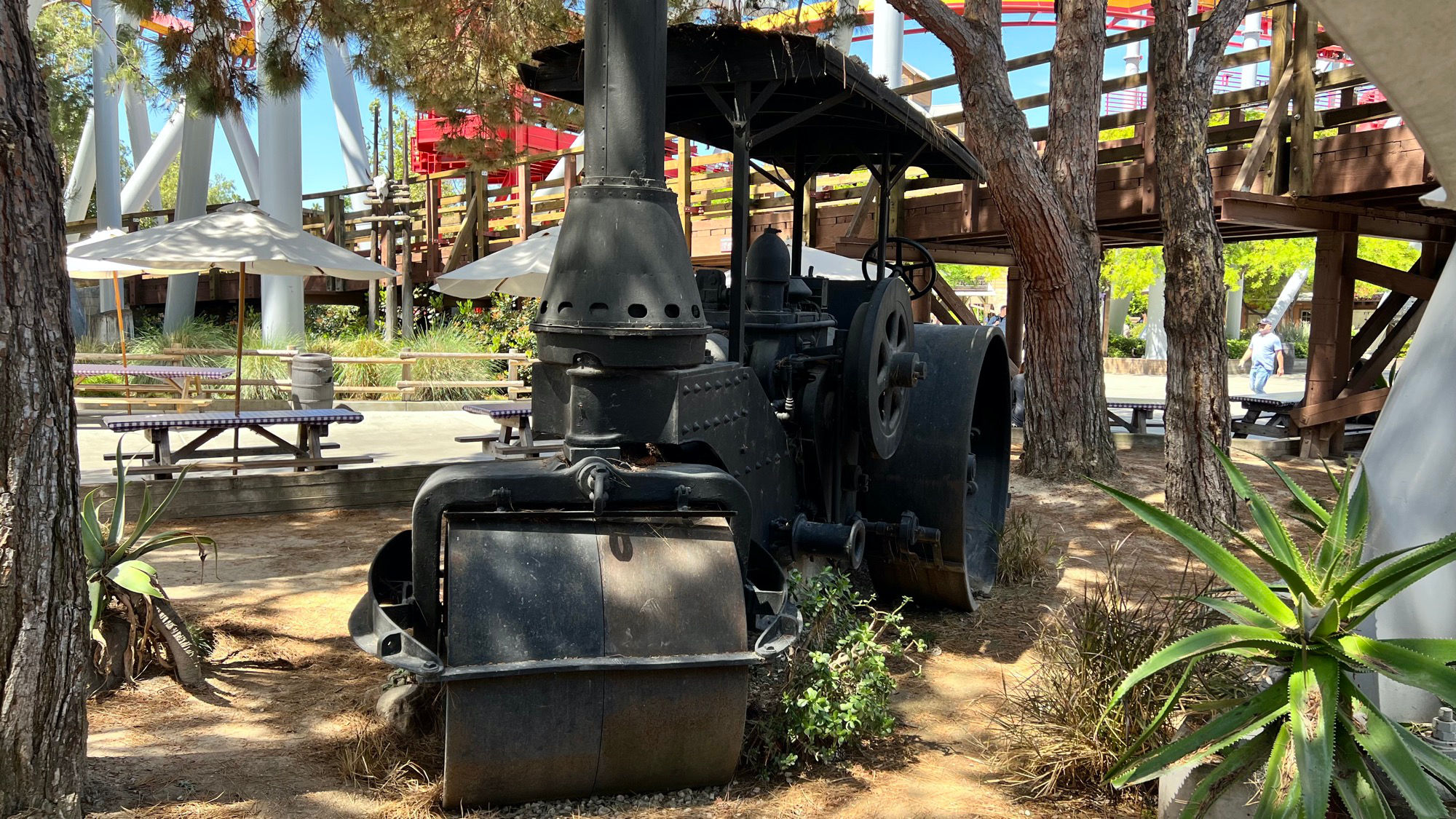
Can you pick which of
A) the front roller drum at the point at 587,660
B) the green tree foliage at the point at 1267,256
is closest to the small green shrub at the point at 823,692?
the front roller drum at the point at 587,660

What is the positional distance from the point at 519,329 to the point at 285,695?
15148mm

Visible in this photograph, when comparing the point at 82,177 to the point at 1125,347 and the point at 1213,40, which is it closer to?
the point at 1125,347

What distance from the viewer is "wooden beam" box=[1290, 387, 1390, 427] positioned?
11.4 m

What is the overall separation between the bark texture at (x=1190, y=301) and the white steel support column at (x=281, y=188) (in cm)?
1676

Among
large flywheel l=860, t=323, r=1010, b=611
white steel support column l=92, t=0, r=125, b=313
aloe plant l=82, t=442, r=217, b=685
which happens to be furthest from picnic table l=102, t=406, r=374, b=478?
white steel support column l=92, t=0, r=125, b=313

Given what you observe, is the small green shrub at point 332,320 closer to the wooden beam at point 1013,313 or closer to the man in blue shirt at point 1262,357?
the wooden beam at point 1013,313

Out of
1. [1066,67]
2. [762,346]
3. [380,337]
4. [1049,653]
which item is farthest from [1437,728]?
[380,337]

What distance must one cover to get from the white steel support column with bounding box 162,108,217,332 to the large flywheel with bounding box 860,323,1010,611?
20.9 metres

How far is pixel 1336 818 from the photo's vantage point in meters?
2.83

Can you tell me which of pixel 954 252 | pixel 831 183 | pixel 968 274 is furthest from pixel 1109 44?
pixel 968 274

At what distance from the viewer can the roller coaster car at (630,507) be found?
3.13m

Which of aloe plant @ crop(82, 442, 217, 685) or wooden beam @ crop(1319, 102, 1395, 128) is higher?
wooden beam @ crop(1319, 102, 1395, 128)

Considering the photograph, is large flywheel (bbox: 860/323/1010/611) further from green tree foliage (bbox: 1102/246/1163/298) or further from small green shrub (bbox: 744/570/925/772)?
green tree foliage (bbox: 1102/246/1163/298)

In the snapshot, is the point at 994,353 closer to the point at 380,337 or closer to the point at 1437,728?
the point at 1437,728
